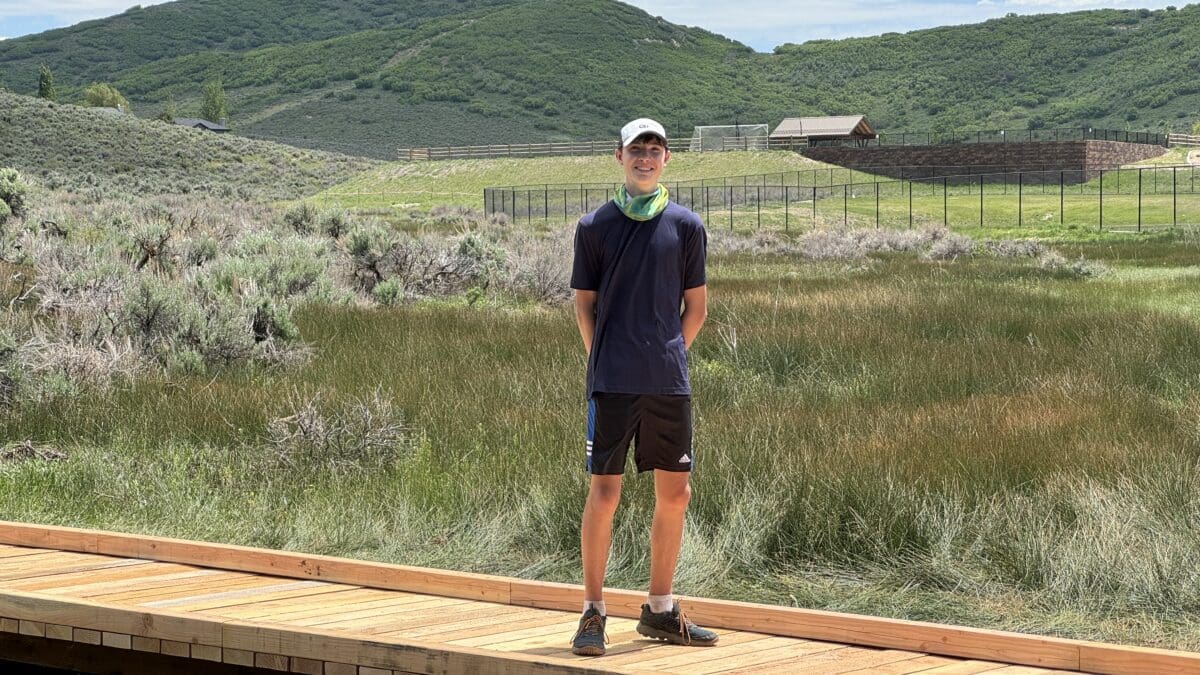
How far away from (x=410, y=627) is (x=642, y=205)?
6.43 ft

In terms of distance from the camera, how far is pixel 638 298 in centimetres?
550

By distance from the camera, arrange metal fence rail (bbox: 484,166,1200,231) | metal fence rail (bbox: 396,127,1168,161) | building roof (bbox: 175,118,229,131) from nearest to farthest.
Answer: metal fence rail (bbox: 484,166,1200,231) → metal fence rail (bbox: 396,127,1168,161) → building roof (bbox: 175,118,229,131)

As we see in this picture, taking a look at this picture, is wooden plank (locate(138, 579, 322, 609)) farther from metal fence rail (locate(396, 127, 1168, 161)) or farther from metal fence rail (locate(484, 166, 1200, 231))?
metal fence rail (locate(396, 127, 1168, 161))

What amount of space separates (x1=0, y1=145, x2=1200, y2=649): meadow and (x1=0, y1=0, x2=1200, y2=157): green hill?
115 meters

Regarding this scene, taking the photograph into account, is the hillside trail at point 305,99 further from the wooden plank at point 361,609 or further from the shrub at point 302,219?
the wooden plank at point 361,609

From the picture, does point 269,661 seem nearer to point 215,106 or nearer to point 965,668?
point 965,668

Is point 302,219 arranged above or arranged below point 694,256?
above

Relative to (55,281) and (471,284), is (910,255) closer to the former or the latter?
(471,284)

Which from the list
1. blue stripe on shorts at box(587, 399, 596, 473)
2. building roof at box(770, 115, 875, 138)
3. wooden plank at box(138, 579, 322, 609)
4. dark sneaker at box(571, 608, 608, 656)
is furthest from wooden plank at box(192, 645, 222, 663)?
building roof at box(770, 115, 875, 138)

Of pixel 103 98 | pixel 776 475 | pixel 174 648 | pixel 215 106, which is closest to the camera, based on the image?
pixel 174 648

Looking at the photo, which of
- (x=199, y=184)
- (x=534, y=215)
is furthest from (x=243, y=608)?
(x=199, y=184)

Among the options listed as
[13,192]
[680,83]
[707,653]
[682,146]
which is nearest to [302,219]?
[13,192]

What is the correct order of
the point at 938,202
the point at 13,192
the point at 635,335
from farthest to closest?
the point at 938,202 < the point at 13,192 < the point at 635,335

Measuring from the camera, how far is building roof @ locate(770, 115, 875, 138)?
103 metres
